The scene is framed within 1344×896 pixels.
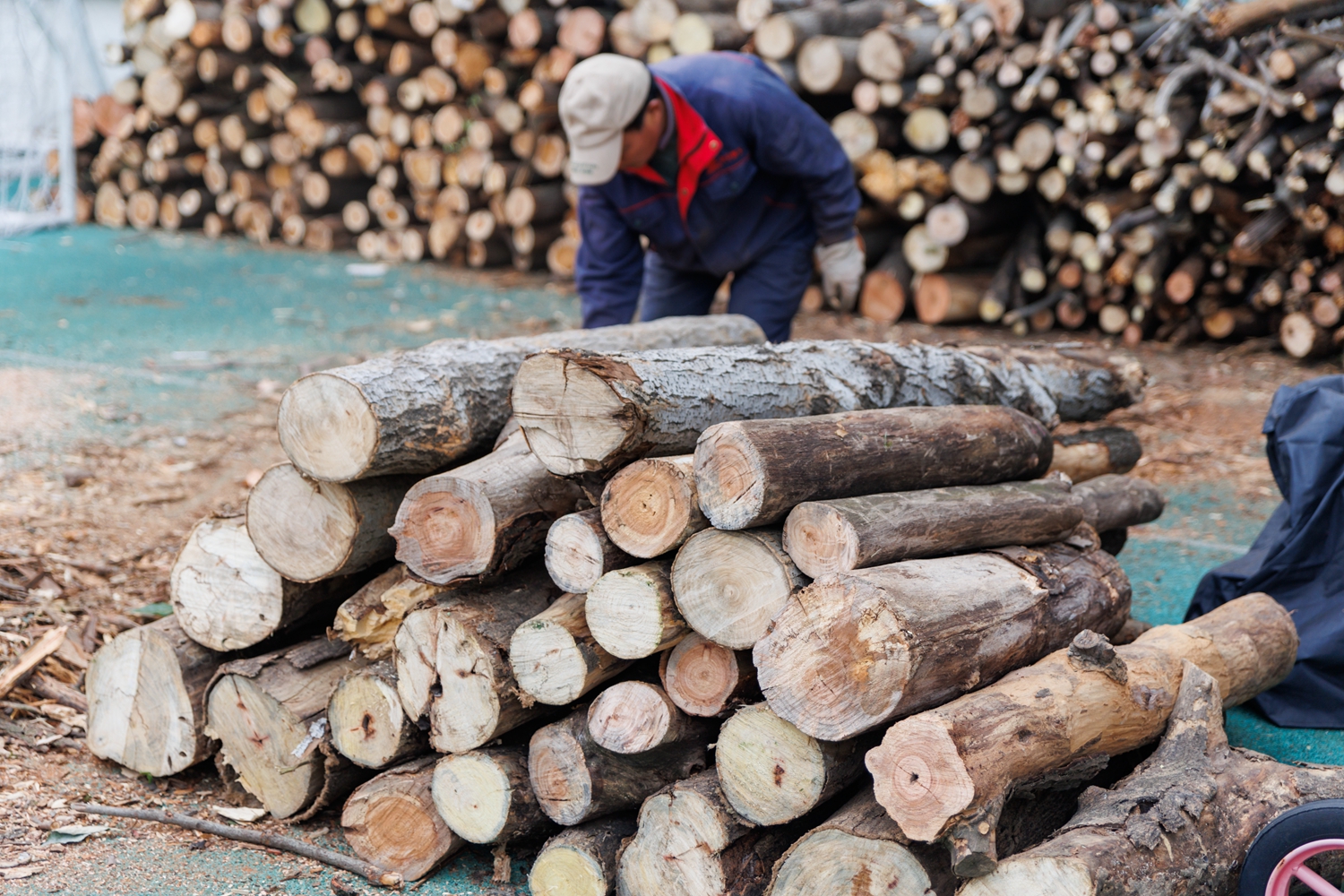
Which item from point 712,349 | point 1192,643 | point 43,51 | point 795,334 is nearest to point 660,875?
point 712,349

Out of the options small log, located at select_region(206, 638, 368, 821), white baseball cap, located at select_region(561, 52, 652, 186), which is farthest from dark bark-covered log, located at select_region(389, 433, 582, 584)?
white baseball cap, located at select_region(561, 52, 652, 186)

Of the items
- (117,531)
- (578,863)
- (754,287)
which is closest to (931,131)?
(754,287)

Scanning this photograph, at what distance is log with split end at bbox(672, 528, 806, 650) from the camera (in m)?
2.15

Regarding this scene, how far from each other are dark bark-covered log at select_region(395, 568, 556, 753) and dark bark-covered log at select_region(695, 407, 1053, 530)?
0.58m

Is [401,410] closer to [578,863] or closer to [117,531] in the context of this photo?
[578,863]

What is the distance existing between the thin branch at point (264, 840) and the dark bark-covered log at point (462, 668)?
0.30 metres

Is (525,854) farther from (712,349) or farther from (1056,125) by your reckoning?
(1056,125)

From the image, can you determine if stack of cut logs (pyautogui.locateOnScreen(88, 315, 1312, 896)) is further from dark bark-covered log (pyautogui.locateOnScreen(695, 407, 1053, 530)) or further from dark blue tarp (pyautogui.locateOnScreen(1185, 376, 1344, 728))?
dark blue tarp (pyautogui.locateOnScreen(1185, 376, 1344, 728))

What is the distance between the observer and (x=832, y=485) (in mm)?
2297

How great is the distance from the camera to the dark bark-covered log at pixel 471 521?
7.74 ft

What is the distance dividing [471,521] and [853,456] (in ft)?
2.74

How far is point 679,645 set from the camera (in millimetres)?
A: 2311

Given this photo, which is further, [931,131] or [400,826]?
[931,131]

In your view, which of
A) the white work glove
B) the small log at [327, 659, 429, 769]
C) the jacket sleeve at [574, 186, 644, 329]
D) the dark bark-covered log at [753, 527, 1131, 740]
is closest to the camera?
the dark bark-covered log at [753, 527, 1131, 740]
